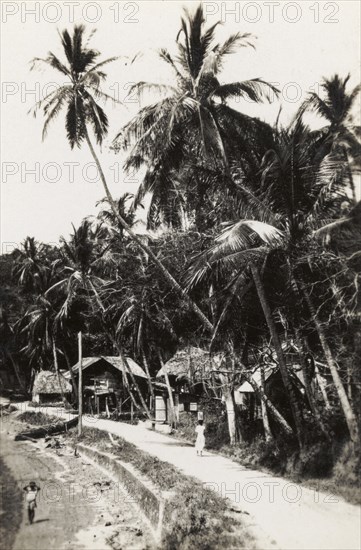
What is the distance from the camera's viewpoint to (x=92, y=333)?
35750 mm

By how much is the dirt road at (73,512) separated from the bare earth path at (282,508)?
178 cm

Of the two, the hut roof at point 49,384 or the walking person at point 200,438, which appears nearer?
the walking person at point 200,438

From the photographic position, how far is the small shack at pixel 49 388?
3588cm

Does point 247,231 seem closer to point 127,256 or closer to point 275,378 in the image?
point 275,378

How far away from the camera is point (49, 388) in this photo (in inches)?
1415

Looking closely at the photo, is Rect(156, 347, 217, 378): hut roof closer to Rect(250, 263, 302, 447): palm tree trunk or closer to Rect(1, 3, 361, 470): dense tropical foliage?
Rect(1, 3, 361, 470): dense tropical foliage

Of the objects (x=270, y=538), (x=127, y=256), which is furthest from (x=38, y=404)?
(x=270, y=538)

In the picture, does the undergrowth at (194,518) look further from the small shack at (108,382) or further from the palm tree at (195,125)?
the small shack at (108,382)

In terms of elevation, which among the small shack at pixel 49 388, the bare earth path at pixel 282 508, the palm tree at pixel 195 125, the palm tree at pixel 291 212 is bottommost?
the bare earth path at pixel 282 508

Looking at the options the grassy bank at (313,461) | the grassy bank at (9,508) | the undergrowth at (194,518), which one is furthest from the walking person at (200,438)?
the grassy bank at (9,508)

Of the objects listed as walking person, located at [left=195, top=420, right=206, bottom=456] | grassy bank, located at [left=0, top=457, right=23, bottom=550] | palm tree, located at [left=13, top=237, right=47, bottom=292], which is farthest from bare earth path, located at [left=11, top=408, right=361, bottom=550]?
palm tree, located at [left=13, top=237, right=47, bottom=292]

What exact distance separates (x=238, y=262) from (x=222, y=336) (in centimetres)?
223

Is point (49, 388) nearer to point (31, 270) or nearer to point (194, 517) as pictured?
point (31, 270)

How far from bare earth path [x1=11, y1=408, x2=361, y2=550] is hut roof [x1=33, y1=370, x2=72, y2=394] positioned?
79.0ft
